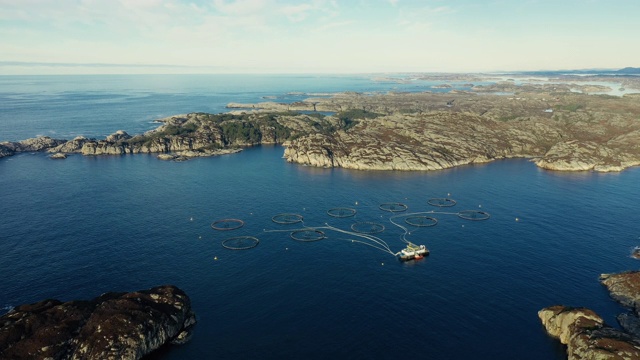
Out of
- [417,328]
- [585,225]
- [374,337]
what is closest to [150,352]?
Answer: [374,337]

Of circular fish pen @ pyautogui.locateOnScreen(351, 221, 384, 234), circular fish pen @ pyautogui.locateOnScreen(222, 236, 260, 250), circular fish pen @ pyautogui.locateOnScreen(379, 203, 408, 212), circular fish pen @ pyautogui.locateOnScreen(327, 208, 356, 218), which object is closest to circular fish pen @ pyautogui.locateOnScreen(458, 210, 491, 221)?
circular fish pen @ pyautogui.locateOnScreen(379, 203, 408, 212)

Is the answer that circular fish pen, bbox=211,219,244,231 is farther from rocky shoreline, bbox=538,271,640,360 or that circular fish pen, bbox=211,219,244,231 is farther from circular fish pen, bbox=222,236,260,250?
rocky shoreline, bbox=538,271,640,360

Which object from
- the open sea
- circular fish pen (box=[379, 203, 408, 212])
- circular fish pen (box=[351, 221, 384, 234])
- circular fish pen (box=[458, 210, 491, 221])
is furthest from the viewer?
circular fish pen (box=[379, 203, 408, 212])

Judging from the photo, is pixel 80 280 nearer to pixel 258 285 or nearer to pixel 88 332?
pixel 88 332

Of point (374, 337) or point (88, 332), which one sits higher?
point (88, 332)

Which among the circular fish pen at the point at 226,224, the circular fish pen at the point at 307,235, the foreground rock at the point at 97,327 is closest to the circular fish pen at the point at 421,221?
the circular fish pen at the point at 307,235

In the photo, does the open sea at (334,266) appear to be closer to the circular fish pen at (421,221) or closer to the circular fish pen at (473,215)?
the circular fish pen at (421,221)
